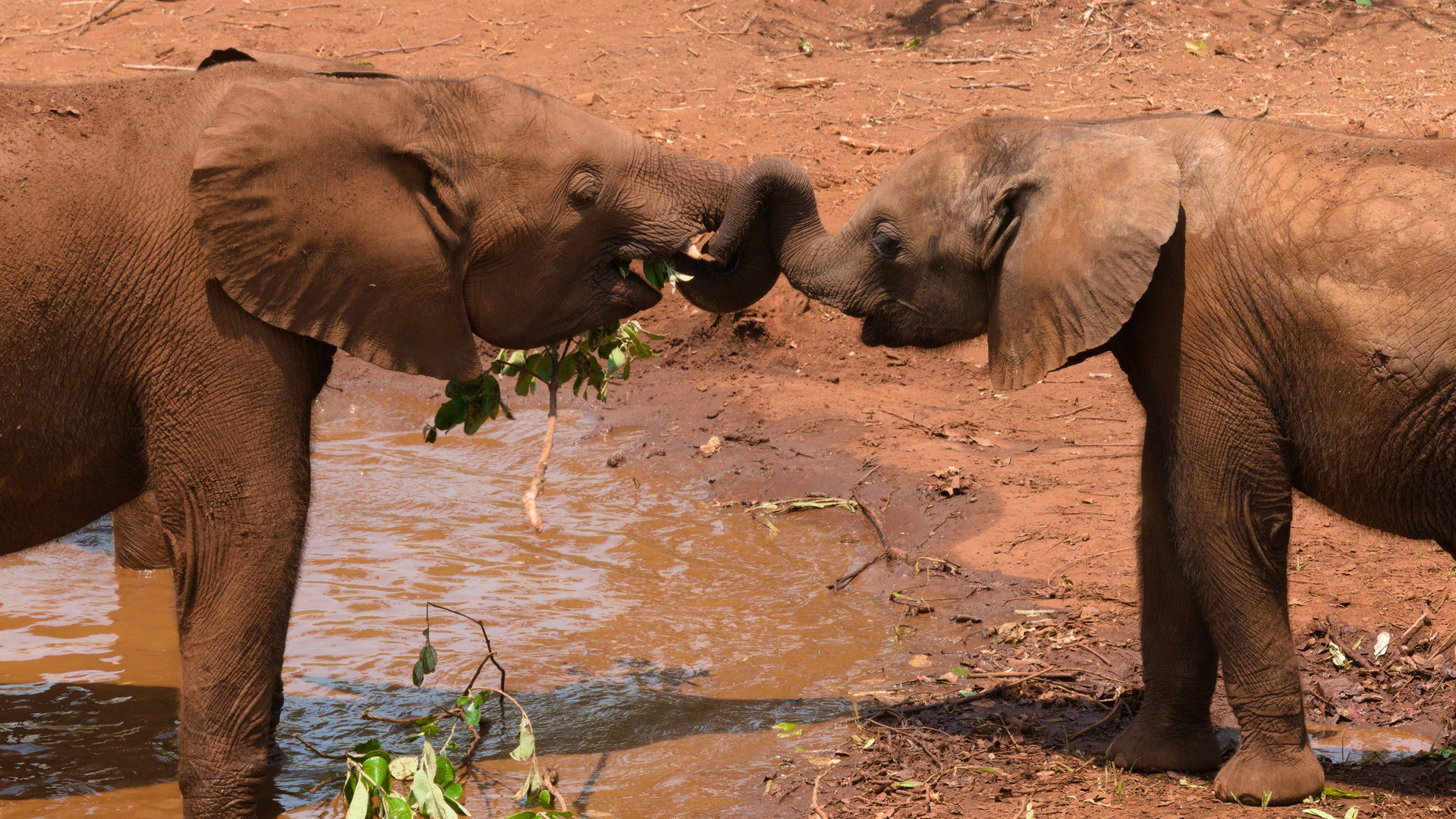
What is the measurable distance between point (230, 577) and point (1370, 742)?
A: 177 inches

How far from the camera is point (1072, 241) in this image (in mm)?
4973

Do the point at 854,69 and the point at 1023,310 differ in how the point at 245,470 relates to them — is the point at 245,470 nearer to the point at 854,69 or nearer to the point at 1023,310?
the point at 1023,310

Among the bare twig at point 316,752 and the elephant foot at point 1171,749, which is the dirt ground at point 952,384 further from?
the bare twig at point 316,752

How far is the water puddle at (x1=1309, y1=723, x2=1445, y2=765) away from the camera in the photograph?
5586 millimetres

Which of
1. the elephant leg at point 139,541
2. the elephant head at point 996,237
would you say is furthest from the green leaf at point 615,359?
the elephant leg at point 139,541

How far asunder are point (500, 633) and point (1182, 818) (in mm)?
3509

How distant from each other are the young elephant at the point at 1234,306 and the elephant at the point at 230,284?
1.01m

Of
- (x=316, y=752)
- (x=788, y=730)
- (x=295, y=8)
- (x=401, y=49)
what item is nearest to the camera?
(x=316, y=752)

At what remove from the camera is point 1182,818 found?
498 cm

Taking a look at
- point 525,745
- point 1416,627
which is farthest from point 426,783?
point 1416,627

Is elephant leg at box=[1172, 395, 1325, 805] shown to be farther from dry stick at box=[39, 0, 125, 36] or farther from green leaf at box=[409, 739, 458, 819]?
dry stick at box=[39, 0, 125, 36]

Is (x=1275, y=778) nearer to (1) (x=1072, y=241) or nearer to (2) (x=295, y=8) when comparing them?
(1) (x=1072, y=241)

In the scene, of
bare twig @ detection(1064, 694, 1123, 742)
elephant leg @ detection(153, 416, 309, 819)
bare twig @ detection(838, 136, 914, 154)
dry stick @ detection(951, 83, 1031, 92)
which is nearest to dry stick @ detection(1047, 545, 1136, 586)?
bare twig @ detection(1064, 694, 1123, 742)

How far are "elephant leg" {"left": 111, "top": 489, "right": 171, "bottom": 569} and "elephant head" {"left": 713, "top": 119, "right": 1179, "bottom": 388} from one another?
4.52 meters
